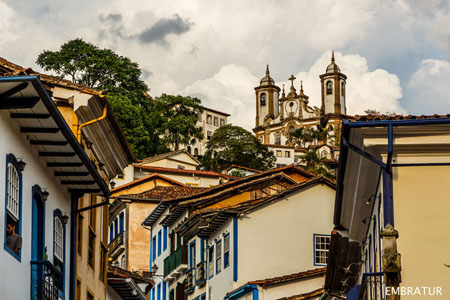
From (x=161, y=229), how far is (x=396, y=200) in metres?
37.4

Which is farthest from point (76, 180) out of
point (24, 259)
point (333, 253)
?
point (333, 253)

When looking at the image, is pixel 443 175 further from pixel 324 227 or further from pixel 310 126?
pixel 310 126

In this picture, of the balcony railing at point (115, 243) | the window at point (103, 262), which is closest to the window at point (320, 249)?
the window at point (103, 262)

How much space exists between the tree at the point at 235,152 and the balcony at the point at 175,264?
5932 centimetres

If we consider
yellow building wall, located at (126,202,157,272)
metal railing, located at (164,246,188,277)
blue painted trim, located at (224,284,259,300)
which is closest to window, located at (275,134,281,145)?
yellow building wall, located at (126,202,157,272)

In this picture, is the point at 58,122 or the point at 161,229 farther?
the point at 161,229

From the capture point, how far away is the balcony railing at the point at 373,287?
16.4m

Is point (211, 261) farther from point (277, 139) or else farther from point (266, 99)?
point (266, 99)

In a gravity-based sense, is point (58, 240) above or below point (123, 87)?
below

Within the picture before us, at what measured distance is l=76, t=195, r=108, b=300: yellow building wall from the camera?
24.2 metres

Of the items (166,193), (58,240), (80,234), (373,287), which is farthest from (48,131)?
(166,193)

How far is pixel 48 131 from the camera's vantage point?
1725 centimetres

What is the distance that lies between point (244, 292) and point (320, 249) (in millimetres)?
4602

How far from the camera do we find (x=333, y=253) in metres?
24.6
